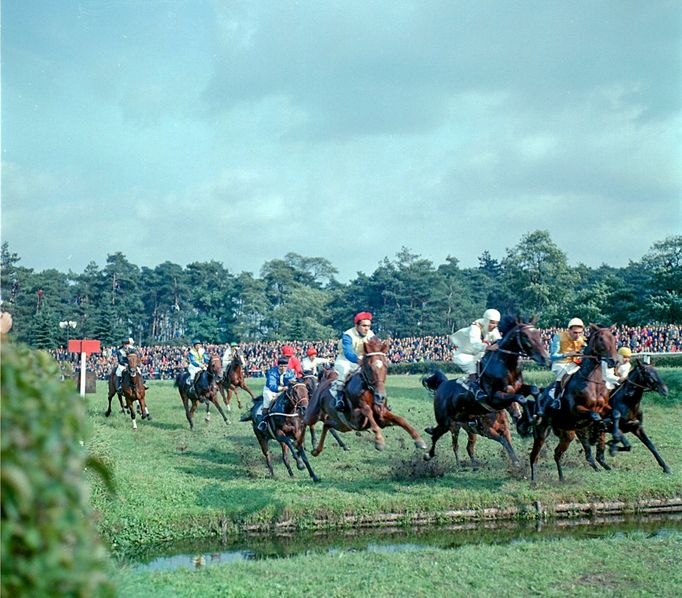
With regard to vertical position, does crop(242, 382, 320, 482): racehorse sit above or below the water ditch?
above

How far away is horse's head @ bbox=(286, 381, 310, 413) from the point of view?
52.1 feet

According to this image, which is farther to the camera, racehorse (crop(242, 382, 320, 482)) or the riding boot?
the riding boot

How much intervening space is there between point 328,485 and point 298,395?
213 centimetres

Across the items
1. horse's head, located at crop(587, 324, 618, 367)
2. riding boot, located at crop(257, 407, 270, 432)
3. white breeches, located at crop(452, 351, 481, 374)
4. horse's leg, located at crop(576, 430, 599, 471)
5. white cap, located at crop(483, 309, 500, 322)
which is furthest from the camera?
riding boot, located at crop(257, 407, 270, 432)

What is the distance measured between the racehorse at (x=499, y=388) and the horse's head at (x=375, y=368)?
2190mm

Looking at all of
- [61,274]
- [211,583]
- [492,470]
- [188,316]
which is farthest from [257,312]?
[211,583]

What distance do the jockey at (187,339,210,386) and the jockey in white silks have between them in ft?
37.9

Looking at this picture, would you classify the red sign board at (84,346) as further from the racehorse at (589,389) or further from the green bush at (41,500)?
the green bush at (41,500)

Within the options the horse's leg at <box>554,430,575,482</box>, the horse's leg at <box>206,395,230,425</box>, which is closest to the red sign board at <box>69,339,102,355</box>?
the horse's leg at <box>206,395,230,425</box>

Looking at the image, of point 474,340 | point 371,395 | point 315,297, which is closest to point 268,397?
point 474,340

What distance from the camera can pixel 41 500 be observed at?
9.37ft

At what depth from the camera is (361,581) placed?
943 centimetres

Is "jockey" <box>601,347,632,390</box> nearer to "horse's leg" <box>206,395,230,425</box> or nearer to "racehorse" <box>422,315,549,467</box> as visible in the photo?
"racehorse" <box>422,315,549,467</box>

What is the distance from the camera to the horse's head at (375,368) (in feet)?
37.7
